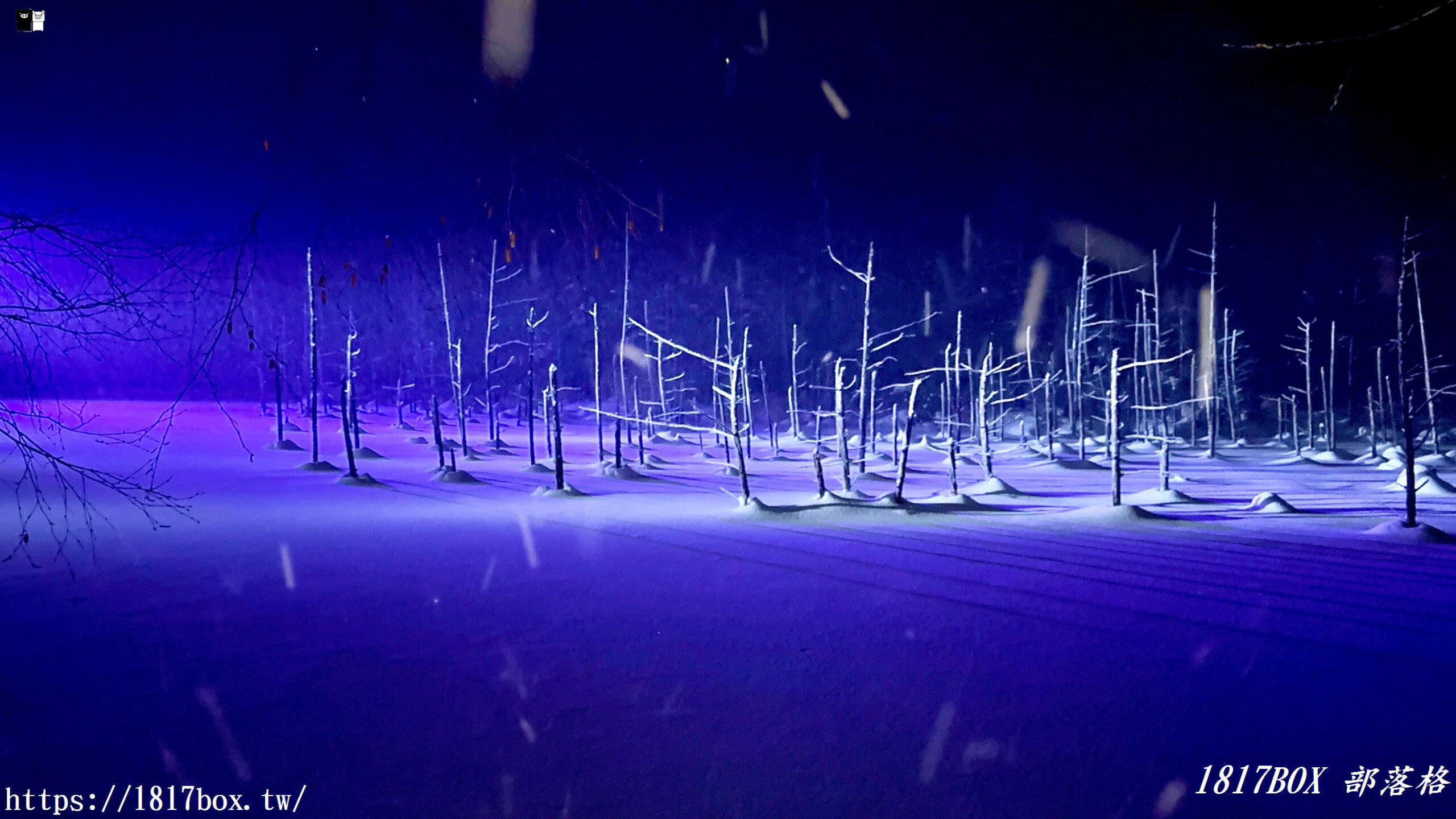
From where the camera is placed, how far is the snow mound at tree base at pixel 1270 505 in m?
15.9

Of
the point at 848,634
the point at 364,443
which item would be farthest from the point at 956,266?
the point at 848,634

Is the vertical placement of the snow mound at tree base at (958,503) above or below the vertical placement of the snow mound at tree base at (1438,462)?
above

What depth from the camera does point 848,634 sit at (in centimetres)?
637

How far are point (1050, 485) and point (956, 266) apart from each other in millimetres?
38424

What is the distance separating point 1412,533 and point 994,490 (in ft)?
32.7

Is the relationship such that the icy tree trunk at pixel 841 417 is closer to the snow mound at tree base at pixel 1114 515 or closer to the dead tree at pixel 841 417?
the dead tree at pixel 841 417

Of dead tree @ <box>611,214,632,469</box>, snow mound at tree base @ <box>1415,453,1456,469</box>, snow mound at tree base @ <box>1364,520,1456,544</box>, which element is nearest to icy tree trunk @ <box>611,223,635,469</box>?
dead tree @ <box>611,214,632,469</box>

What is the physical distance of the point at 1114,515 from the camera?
1441cm

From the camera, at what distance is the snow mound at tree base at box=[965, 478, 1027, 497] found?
21125mm

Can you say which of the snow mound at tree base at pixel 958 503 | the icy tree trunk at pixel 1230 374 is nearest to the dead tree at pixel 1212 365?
the icy tree trunk at pixel 1230 374

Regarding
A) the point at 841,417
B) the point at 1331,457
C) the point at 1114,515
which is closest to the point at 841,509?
the point at 841,417

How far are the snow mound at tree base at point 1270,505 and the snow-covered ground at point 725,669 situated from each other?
356 centimetres

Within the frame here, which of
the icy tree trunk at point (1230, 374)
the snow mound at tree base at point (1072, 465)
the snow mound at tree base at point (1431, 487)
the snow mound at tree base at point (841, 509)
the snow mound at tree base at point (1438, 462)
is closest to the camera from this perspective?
the snow mound at tree base at point (841, 509)

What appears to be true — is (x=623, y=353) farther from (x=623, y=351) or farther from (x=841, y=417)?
(x=841, y=417)
